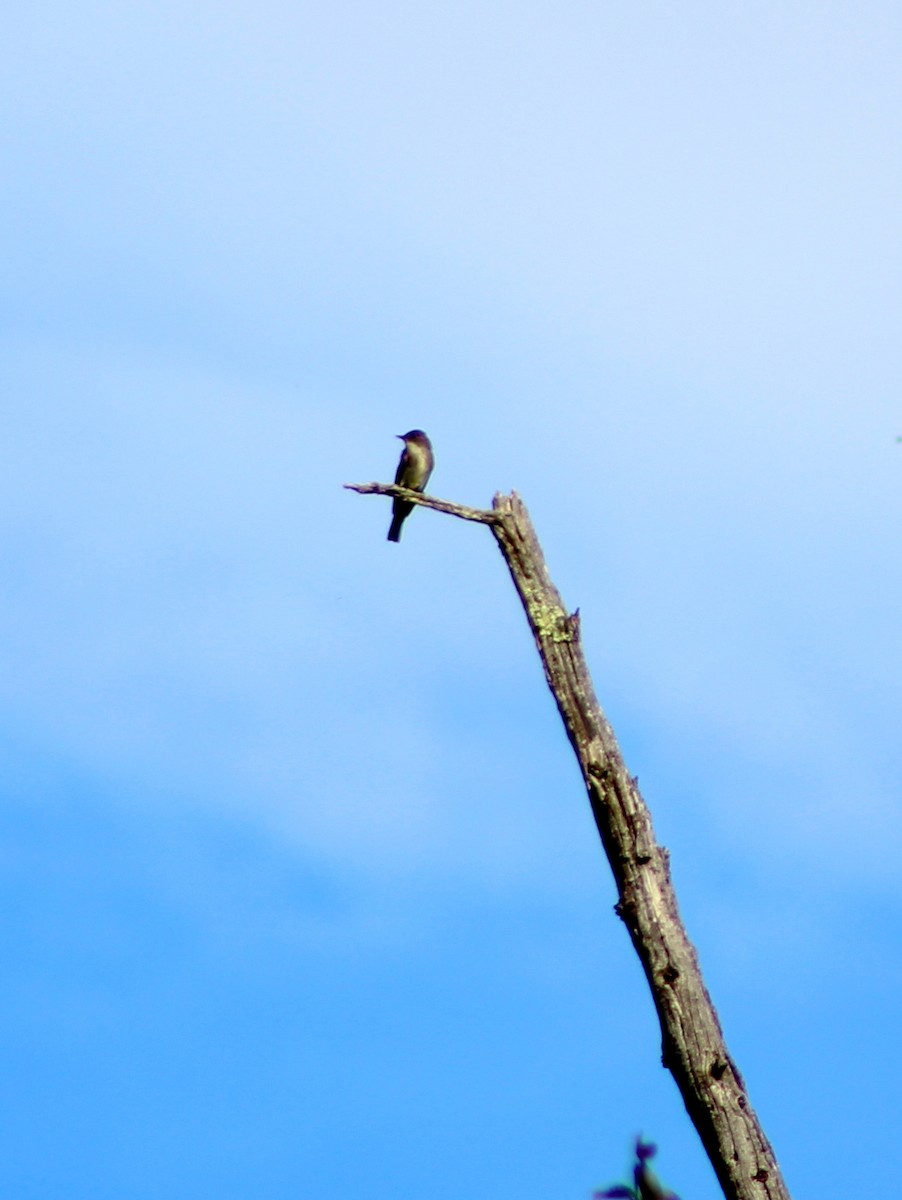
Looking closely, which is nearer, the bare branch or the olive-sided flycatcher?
the bare branch

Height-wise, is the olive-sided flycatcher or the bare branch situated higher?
the olive-sided flycatcher

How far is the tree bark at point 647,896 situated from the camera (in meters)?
5.88

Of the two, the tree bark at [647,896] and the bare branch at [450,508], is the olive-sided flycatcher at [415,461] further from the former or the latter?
the tree bark at [647,896]

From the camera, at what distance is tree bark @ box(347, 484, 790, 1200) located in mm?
5883

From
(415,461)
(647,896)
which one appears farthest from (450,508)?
(415,461)

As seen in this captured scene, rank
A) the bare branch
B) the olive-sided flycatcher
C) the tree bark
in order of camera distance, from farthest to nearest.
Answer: the olive-sided flycatcher, the bare branch, the tree bark

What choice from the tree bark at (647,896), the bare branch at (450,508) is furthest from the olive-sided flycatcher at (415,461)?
the tree bark at (647,896)

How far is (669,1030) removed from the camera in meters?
6.11

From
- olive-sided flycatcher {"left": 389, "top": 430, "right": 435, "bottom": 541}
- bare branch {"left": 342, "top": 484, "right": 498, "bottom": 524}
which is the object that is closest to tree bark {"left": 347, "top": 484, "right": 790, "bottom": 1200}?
bare branch {"left": 342, "top": 484, "right": 498, "bottom": 524}

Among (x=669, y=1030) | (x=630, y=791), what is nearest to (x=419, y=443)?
(x=630, y=791)

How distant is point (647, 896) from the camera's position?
6.30 m

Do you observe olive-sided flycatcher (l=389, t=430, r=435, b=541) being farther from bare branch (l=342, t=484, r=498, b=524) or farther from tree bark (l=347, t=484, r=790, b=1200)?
tree bark (l=347, t=484, r=790, b=1200)

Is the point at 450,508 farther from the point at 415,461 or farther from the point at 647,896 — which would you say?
the point at 415,461

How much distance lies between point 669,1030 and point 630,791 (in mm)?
1145
